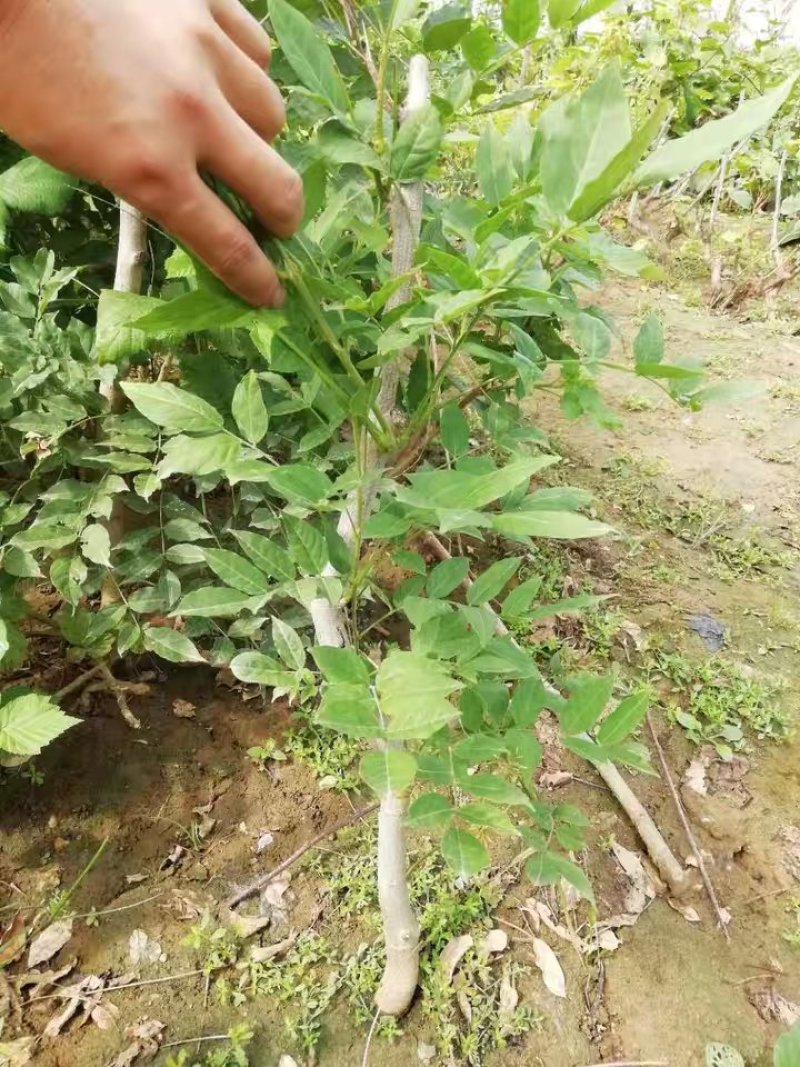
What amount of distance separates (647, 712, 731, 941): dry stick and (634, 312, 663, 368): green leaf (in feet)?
4.70

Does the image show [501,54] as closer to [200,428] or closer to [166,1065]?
[200,428]

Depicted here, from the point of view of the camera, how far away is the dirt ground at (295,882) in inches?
55.1

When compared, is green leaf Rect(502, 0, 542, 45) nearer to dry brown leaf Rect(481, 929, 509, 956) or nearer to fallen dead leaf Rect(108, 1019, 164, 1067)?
dry brown leaf Rect(481, 929, 509, 956)

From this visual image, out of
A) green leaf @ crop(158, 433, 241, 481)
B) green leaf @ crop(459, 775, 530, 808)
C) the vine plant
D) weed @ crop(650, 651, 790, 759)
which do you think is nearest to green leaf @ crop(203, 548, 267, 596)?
the vine plant

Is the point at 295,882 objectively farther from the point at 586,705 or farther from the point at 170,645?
the point at 586,705

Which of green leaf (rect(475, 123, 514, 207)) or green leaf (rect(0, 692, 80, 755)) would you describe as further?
green leaf (rect(0, 692, 80, 755))

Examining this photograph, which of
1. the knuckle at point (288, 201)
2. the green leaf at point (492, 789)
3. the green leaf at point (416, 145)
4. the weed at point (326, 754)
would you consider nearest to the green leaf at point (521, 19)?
the green leaf at point (416, 145)

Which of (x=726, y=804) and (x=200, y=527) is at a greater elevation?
(x=200, y=527)

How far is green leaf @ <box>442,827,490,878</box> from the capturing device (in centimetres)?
82

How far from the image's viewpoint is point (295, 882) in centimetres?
161

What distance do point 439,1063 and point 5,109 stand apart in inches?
64.3

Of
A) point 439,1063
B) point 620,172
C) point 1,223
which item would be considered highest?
point 620,172

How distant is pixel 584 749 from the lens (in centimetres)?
93

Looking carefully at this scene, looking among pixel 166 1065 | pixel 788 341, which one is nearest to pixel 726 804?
pixel 166 1065
